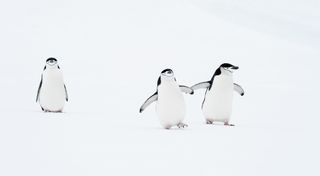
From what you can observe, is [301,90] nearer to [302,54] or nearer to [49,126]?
[49,126]

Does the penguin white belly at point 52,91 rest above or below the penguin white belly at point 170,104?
above

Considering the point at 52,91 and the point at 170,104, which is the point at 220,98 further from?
the point at 52,91

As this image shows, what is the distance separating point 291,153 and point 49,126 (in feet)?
9.00

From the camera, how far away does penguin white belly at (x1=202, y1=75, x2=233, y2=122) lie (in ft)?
27.4

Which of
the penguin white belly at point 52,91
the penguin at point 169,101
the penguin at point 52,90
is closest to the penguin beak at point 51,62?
the penguin at point 52,90

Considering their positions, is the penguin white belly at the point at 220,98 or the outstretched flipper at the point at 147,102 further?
the penguin white belly at the point at 220,98

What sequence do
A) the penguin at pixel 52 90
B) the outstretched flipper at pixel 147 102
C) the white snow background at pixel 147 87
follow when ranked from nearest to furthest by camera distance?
the white snow background at pixel 147 87
the outstretched flipper at pixel 147 102
the penguin at pixel 52 90

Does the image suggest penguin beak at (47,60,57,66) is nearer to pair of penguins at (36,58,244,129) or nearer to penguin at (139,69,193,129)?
pair of penguins at (36,58,244,129)

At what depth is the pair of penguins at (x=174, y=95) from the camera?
24.8 feet

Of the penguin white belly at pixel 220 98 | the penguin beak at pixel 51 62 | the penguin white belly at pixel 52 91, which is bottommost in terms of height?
the penguin white belly at pixel 220 98

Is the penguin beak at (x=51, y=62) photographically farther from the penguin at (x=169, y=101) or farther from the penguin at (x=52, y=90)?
the penguin at (x=169, y=101)

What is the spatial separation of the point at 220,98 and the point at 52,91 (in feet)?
8.00

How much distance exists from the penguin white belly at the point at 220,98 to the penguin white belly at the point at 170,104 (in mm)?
828

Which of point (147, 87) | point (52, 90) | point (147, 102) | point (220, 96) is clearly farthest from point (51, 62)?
point (147, 87)
